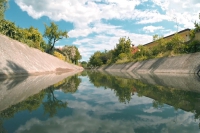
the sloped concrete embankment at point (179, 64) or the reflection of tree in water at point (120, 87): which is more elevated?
the sloped concrete embankment at point (179, 64)

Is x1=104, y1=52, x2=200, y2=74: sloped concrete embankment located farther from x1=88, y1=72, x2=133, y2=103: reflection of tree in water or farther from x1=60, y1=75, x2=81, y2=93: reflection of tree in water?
x1=60, y1=75, x2=81, y2=93: reflection of tree in water

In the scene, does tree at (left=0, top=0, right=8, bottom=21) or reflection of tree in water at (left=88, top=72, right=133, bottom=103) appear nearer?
reflection of tree in water at (left=88, top=72, right=133, bottom=103)

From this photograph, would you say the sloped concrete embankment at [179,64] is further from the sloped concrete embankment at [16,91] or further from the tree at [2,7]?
the tree at [2,7]

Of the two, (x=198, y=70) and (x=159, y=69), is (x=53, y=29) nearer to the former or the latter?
(x=159, y=69)

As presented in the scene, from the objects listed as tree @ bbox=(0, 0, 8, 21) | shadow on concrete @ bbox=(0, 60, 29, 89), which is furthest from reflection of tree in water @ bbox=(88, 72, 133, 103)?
tree @ bbox=(0, 0, 8, 21)

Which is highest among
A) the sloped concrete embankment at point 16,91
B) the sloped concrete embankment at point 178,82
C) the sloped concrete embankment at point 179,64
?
the sloped concrete embankment at point 179,64

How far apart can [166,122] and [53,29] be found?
61.6 metres

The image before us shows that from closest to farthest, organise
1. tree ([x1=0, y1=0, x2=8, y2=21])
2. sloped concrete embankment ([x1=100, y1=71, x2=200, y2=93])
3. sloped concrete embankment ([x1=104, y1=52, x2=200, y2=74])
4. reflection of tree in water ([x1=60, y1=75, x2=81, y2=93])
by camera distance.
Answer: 1. sloped concrete embankment ([x1=100, y1=71, x2=200, y2=93])
2. reflection of tree in water ([x1=60, y1=75, x2=81, y2=93])
3. sloped concrete embankment ([x1=104, y1=52, x2=200, y2=74])
4. tree ([x1=0, y1=0, x2=8, y2=21])

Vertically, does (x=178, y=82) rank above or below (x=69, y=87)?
above

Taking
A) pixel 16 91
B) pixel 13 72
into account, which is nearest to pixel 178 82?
pixel 16 91

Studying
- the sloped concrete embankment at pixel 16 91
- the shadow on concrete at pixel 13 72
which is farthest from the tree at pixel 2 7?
the sloped concrete embankment at pixel 16 91

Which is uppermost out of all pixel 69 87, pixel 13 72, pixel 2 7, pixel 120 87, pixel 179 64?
pixel 2 7

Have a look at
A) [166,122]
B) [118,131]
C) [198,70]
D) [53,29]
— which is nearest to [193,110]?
[166,122]

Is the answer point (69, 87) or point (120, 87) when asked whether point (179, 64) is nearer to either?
point (120, 87)
